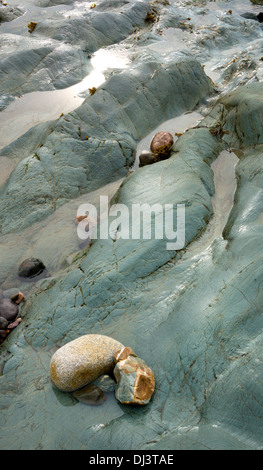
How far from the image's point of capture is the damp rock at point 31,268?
240 inches

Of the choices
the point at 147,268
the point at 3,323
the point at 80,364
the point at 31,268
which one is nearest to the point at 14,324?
the point at 3,323

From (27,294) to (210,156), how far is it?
199 inches

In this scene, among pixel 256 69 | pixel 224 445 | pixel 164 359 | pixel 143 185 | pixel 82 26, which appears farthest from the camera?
pixel 82 26

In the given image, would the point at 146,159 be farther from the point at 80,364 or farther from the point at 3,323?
the point at 80,364

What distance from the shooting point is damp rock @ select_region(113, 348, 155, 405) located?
4.04 m

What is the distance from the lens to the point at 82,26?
1288 cm

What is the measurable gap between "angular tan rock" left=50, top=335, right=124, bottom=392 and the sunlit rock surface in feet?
0.85

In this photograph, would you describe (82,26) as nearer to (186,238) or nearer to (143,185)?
(143,185)

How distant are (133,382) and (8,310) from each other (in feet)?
8.24

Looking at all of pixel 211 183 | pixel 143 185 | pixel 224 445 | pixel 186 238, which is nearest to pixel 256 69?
pixel 211 183

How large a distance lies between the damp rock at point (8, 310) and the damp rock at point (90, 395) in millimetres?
1835

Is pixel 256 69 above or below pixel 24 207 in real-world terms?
above

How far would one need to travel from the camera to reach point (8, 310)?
18.0ft

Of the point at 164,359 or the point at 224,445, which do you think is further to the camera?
the point at 164,359
